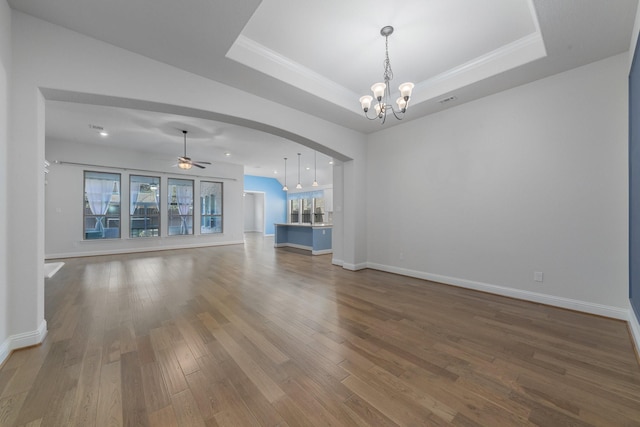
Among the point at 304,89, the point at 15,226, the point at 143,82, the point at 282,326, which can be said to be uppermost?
the point at 304,89

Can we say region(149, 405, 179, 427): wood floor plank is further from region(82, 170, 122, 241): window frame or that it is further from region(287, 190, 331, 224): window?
region(287, 190, 331, 224): window

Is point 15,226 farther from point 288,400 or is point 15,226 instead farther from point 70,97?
point 288,400

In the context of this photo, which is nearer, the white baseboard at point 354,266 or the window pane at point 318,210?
the white baseboard at point 354,266

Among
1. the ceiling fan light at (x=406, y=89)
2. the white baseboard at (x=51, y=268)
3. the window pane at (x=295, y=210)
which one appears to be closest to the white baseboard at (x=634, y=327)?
A: the ceiling fan light at (x=406, y=89)

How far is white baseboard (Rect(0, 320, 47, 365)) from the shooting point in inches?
74.7

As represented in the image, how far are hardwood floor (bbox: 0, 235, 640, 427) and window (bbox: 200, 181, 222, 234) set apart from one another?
552 cm

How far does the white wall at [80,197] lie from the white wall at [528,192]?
731 cm

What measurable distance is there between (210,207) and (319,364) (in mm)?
8386

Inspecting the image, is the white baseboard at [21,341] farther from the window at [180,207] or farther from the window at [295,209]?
the window at [295,209]

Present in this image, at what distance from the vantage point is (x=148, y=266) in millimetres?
5383

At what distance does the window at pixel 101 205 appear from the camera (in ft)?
22.1

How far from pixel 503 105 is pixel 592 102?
2.85 feet

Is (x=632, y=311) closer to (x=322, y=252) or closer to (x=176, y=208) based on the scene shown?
(x=322, y=252)

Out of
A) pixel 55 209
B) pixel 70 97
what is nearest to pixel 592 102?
pixel 70 97
